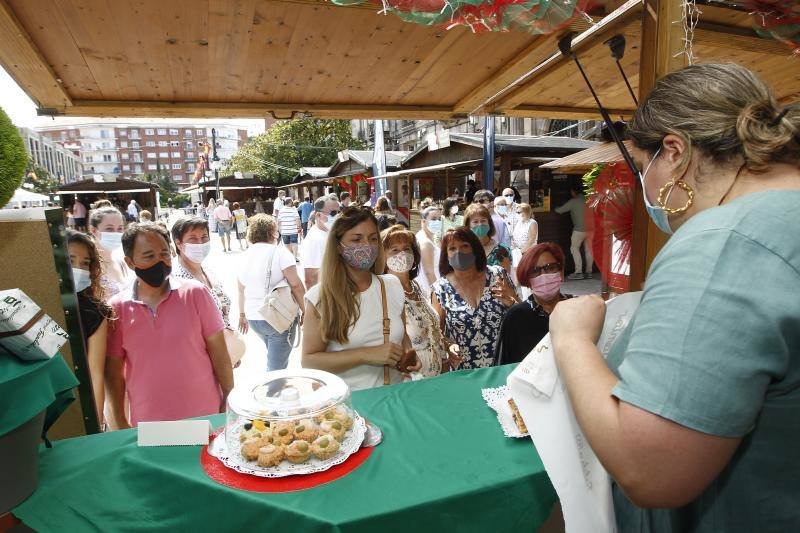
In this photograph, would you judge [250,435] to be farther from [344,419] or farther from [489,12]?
[489,12]

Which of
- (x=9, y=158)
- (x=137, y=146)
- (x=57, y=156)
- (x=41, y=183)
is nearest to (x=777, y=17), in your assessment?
(x=9, y=158)

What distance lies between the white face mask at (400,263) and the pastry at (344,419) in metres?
2.09

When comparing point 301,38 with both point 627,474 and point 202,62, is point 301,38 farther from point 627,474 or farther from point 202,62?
point 627,474

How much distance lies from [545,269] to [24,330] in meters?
2.60

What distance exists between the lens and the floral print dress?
3209 mm

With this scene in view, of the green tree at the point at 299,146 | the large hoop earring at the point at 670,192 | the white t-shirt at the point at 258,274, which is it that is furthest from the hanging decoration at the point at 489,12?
the green tree at the point at 299,146

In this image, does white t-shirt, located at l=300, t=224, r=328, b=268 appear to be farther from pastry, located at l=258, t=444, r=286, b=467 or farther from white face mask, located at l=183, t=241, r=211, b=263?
pastry, located at l=258, t=444, r=286, b=467

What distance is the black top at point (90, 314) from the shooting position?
7.88 ft

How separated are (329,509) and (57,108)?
3618mm

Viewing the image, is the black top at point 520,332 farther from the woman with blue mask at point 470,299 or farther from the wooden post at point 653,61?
the wooden post at point 653,61

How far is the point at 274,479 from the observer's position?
134 cm

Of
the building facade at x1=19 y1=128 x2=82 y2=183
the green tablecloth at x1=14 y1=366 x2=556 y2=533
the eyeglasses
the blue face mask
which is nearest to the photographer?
the blue face mask

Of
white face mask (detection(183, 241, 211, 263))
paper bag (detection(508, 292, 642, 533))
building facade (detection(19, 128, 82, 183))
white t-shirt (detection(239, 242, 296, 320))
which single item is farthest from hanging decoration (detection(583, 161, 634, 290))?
building facade (detection(19, 128, 82, 183))

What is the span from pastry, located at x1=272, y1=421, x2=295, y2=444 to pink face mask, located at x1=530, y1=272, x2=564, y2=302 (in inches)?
74.6
